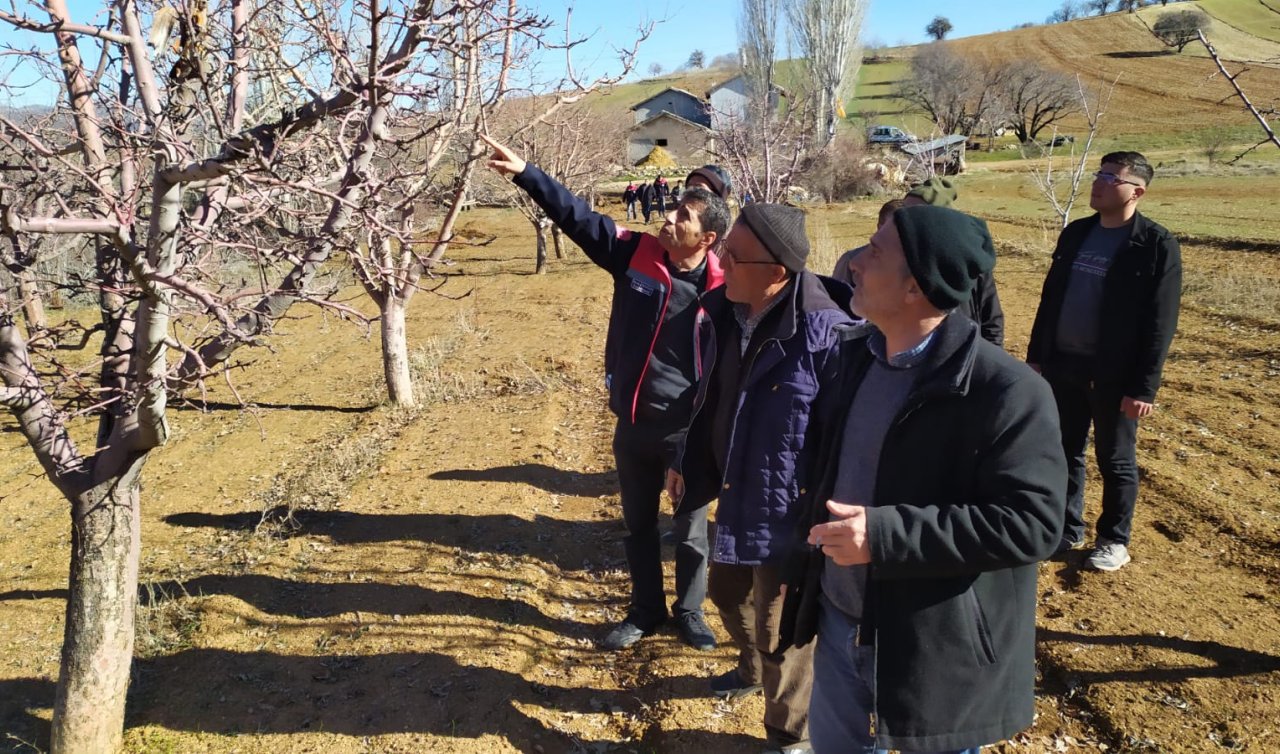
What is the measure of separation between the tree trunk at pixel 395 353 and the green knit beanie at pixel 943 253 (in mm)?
5876

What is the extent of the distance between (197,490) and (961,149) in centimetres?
3659

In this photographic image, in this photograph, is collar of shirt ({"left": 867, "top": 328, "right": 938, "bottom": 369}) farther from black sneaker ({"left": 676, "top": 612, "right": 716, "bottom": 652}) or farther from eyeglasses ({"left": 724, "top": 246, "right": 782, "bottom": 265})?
black sneaker ({"left": 676, "top": 612, "right": 716, "bottom": 652})

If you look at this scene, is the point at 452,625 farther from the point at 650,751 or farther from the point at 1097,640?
the point at 1097,640

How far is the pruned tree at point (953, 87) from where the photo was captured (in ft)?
139

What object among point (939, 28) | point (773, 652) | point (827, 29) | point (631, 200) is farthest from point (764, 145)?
point (939, 28)

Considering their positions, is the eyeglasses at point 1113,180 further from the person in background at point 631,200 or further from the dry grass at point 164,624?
the person in background at point 631,200

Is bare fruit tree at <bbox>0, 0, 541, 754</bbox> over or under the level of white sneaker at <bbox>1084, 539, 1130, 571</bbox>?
over

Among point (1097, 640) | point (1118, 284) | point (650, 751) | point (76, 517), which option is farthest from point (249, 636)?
point (1118, 284)

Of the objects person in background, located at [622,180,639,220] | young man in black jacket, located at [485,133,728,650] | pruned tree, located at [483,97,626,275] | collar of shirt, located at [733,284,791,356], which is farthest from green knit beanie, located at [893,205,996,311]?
person in background, located at [622,180,639,220]

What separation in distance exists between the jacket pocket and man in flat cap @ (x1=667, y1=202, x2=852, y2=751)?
691mm

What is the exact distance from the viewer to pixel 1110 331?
3.67 m

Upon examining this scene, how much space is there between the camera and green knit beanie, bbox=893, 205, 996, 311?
1.64 m

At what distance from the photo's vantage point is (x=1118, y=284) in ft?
12.0

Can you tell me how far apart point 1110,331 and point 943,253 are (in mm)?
2503
